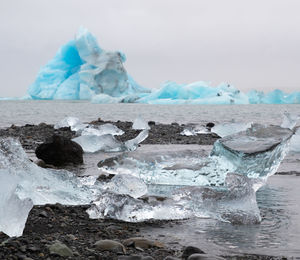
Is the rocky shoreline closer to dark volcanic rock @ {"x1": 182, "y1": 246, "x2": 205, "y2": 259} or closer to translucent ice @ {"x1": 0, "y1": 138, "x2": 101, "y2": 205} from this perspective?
dark volcanic rock @ {"x1": 182, "y1": 246, "x2": 205, "y2": 259}

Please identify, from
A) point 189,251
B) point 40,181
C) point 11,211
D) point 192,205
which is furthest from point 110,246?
point 40,181

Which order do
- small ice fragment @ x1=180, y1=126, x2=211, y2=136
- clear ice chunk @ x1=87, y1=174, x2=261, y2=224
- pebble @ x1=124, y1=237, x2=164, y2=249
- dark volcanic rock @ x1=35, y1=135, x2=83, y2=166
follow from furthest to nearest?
small ice fragment @ x1=180, y1=126, x2=211, y2=136
dark volcanic rock @ x1=35, y1=135, x2=83, y2=166
clear ice chunk @ x1=87, y1=174, x2=261, y2=224
pebble @ x1=124, y1=237, x2=164, y2=249

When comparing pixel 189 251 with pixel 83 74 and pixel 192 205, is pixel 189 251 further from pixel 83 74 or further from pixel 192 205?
pixel 83 74

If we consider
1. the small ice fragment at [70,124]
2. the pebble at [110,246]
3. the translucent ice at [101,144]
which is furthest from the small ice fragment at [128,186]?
the small ice fragment at [70,124]

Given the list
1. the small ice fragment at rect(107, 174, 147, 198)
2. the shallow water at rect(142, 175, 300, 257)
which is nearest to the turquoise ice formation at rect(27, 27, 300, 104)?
the small ice fragment at rect(107, 174, 147, 198)

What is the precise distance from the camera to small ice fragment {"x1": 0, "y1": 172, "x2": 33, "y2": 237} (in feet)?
7.03

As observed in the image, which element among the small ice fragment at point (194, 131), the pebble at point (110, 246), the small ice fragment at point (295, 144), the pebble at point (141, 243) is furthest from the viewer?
the small ice fragment at point (194, 131)

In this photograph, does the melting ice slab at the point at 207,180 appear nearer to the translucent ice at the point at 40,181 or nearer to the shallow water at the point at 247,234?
the shallow water at the point at 247,234

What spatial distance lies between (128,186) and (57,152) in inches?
82.7

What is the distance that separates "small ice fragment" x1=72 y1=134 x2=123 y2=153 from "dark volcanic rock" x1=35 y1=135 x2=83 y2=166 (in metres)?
1.21

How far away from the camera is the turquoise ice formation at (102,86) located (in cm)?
3372

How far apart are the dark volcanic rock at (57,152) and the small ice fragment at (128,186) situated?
1935 millimetres

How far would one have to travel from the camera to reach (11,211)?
2.16 metres

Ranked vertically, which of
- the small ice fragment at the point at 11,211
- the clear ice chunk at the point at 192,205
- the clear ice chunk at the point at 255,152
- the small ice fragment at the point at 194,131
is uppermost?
the small ice fragment at the point at 194,131
